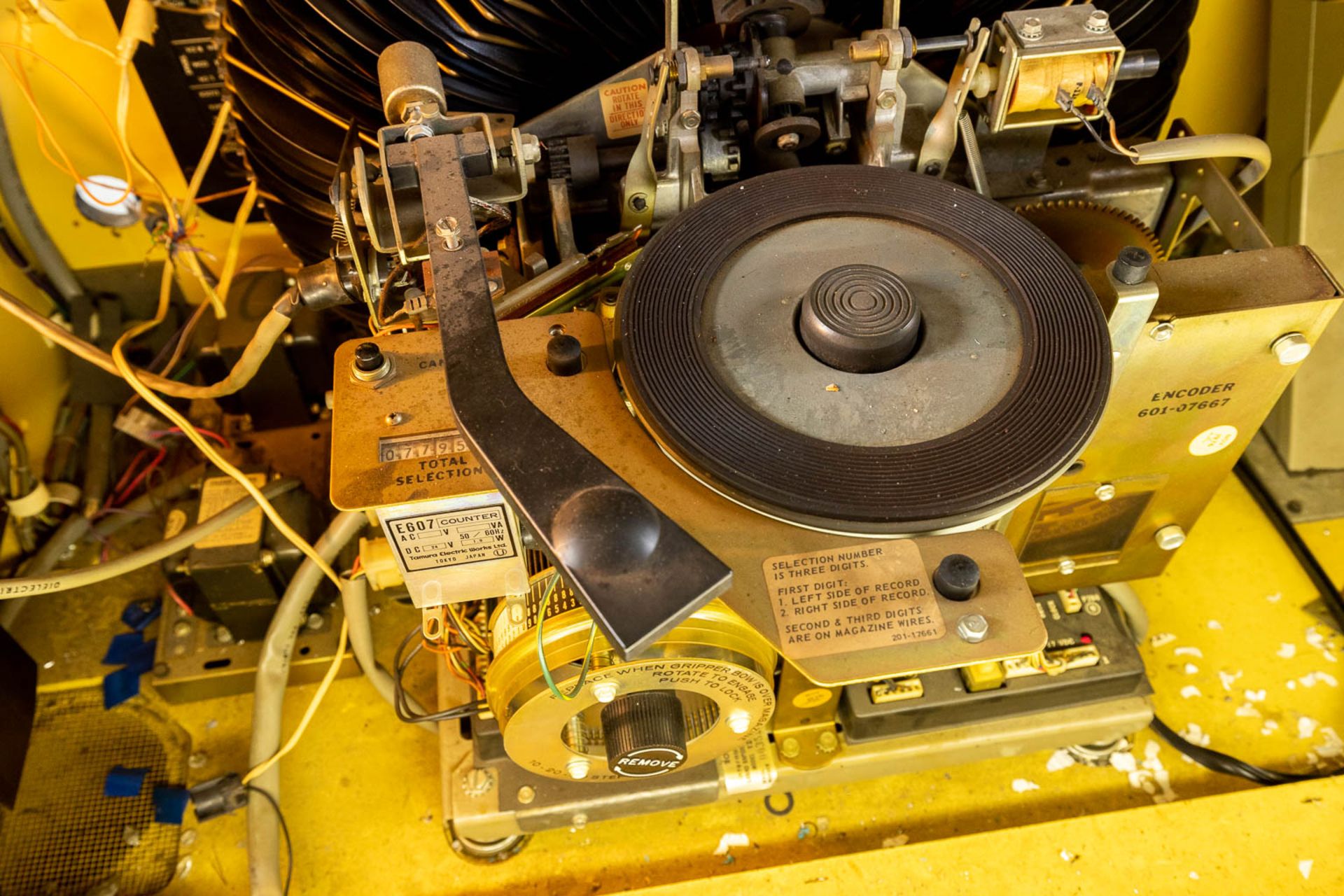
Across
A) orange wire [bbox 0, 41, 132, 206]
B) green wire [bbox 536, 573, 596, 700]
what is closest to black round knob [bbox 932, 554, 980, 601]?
green wire [bbox 536, 573, 596, 700]

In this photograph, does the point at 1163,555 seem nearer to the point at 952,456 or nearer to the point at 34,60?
the point at 952,456

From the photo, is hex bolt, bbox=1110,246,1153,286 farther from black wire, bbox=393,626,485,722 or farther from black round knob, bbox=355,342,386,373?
black wire, bbox=393,626,485,722

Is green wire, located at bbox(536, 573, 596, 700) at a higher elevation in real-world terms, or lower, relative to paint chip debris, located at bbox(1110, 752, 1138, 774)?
higher

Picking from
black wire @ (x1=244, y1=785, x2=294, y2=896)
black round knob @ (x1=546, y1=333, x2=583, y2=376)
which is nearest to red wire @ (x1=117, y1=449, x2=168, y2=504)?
black wire @ (x1=244, y1=785, x2=294, y2=896)

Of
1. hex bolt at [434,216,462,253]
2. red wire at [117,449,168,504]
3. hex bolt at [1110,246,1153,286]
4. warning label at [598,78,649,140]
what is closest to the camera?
hex bolt at [434,216,462,253]

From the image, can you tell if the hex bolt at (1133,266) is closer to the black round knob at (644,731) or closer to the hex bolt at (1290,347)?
the hex bolt at (1290,347)

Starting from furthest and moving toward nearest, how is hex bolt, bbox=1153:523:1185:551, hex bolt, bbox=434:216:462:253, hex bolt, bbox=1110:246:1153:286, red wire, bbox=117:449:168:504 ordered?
1. red wire, bbox=117:449:168:504
2. hex bolt, bbox=1153:523:1185:551
3. hex bolt, bbox=1110:246:1153:286
4. hex bolt, bbox=434:216:462:253

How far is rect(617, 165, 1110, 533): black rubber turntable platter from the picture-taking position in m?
0.87

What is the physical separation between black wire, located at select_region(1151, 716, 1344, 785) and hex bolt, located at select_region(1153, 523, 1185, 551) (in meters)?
0.27

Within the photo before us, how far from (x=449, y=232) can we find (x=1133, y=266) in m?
0.65

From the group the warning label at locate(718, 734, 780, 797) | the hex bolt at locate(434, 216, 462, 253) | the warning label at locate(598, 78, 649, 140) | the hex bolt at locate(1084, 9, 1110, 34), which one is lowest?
the warning label at locate(718, 734, 780, 797)

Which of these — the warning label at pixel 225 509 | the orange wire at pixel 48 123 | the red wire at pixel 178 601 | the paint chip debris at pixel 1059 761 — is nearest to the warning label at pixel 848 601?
the paint chip debris at pixel 1059 761

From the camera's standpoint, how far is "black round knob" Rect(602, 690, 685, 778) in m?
1.07

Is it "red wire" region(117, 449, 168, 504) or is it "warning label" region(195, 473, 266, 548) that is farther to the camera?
"red wire" region(117, 449, 168, 504)
